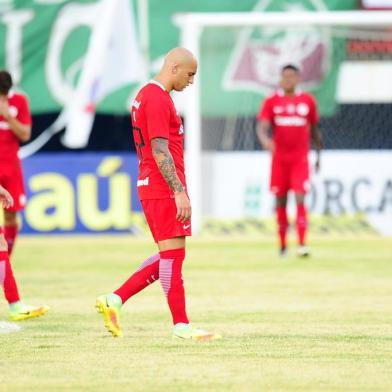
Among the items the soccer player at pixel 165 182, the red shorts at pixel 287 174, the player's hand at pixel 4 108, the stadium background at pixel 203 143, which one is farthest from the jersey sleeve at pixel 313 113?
the soccer player at pixel 165 182

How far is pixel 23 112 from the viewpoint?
40.0 ft

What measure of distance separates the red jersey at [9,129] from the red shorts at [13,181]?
0.23ft

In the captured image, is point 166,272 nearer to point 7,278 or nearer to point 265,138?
point 7,278

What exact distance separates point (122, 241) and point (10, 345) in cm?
1043

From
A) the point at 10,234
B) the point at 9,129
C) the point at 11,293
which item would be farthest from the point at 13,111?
the point at 11,293

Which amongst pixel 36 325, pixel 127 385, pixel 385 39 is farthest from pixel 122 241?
pixel 127 385

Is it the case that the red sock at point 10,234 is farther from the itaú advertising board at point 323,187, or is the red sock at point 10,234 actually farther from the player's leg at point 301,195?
the itaú advertising board at point 323,187

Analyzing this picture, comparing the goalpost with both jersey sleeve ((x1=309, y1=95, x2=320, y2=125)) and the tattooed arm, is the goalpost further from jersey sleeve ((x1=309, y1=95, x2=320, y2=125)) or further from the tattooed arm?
the tattooed arm

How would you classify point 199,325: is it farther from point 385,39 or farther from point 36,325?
point 385,39

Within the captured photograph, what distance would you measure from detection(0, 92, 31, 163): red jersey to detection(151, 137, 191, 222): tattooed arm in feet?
15.3

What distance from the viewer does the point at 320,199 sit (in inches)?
744

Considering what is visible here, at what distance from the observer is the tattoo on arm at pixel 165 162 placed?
7664mm

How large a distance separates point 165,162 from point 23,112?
479 centimetres

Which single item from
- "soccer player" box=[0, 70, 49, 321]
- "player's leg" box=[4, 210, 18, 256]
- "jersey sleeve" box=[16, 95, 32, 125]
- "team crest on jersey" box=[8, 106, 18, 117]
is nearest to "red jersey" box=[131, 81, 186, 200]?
"soccer player" box=[0, 70, 49, 321]
